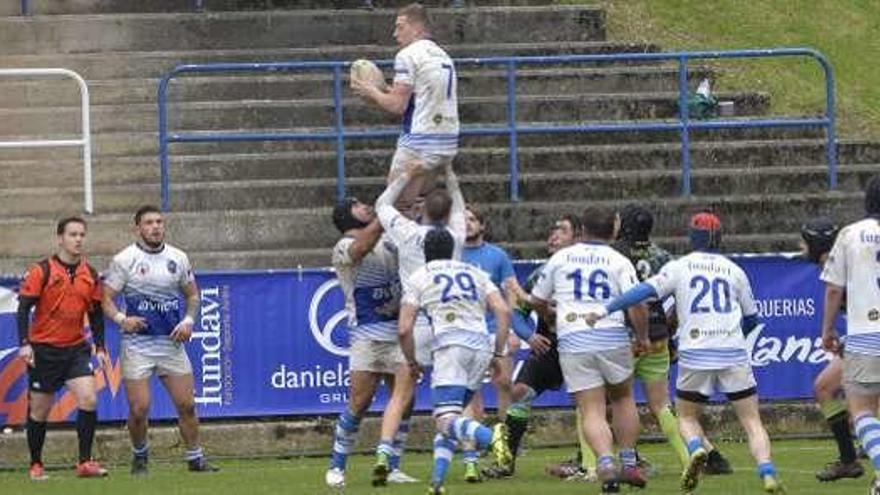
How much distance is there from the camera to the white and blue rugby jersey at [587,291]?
677 inches

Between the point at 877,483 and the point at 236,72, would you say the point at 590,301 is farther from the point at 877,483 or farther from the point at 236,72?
the point at 236,72

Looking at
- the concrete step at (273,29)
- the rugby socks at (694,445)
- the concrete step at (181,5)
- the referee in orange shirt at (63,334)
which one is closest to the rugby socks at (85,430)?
the referee in orange shirt at (63,334)

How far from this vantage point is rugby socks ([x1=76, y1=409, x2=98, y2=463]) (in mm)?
20719

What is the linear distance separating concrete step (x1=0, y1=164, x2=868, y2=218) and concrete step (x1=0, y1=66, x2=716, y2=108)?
176 cm

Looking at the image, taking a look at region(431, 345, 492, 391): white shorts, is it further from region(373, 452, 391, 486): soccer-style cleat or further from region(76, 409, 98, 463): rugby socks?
region(76, 409, 98, 463): rugby socks

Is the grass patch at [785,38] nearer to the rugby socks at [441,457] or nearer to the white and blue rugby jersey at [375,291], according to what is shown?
the white and blue rugby jersey at [375,291]

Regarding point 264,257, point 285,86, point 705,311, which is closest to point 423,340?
point 705,311

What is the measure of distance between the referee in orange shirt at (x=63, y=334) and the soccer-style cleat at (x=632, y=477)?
4.99 meters

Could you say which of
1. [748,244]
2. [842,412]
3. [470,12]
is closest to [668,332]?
[842,412]

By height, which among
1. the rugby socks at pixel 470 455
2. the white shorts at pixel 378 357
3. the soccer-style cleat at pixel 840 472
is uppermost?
the white shorts at pixel 378 357

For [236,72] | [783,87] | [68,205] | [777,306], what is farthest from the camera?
[783,87]

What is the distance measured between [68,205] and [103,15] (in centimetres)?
387

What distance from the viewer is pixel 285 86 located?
27531mm

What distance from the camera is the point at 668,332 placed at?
19359 millimetres
